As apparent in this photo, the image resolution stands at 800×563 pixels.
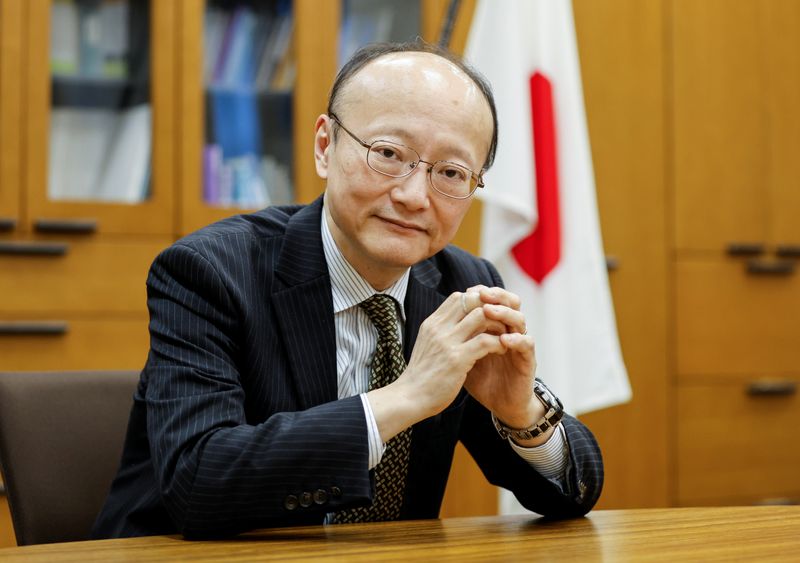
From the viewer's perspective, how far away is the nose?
149cm

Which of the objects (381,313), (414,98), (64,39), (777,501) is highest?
(64,39)

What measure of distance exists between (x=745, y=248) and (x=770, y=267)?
135mm

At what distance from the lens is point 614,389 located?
3.10 meters

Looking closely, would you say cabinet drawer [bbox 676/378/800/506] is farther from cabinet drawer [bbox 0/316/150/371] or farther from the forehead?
the forehead

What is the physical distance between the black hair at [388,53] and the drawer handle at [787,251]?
2470mm

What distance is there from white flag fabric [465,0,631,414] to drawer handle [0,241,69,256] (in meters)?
1.30

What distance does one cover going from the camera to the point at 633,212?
3.59 metres

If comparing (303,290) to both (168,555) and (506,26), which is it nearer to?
(168,555)

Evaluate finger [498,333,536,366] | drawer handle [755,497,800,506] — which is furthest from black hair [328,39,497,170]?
drawer handle [755,497,800,506]

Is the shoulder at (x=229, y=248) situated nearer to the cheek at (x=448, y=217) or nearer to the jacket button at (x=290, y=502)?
the cheek at (x=448, y=217)

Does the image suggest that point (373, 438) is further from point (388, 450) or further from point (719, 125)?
point (719, 125)

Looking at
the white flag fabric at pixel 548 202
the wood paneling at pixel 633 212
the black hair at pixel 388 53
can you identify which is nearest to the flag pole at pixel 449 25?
the white flag fabric at pixel 548 202

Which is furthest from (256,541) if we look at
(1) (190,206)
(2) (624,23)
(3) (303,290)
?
(2) (624,23)

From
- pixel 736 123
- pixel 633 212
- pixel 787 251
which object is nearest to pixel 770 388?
pixel 787 251
